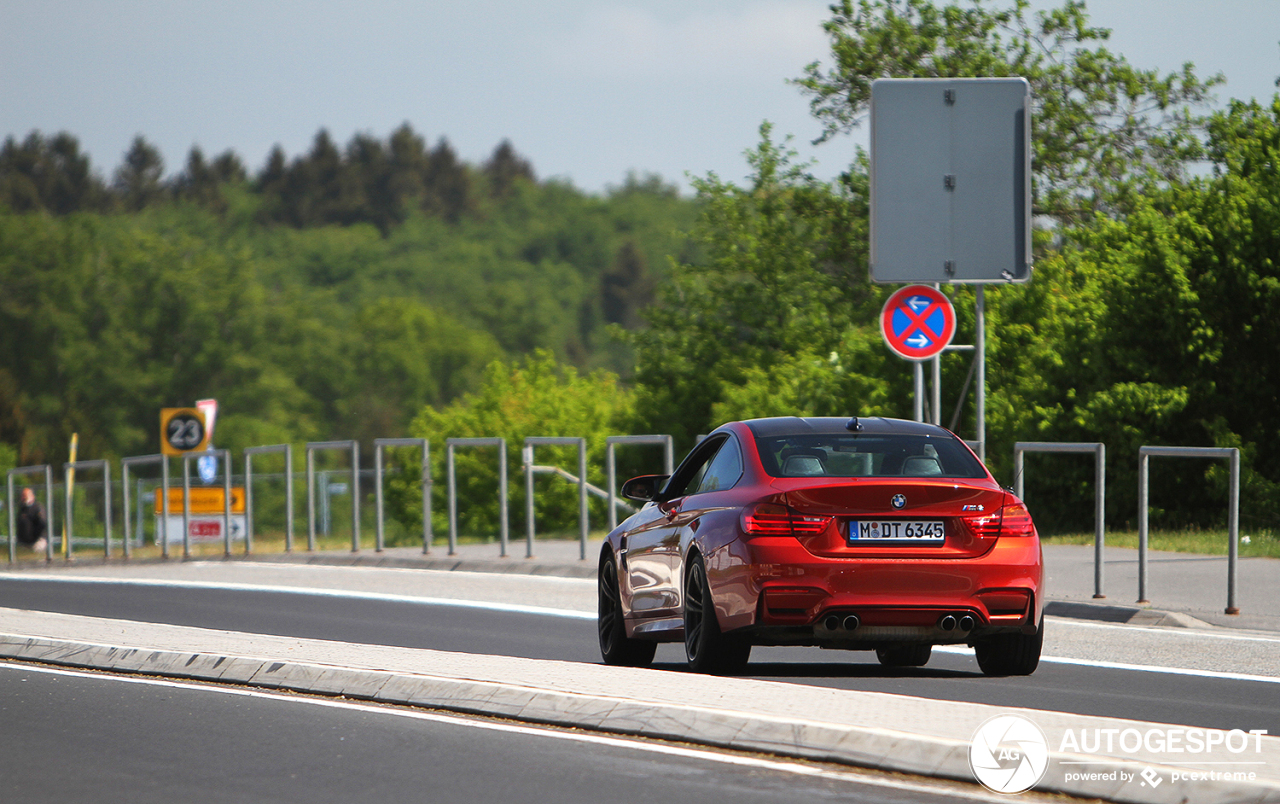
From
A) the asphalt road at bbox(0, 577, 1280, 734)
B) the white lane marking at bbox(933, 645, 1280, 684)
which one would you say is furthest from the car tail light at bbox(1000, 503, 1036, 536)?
the white lane marking at bbox(933, 645, 1280, 684)

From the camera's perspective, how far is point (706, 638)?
9797 millimetres

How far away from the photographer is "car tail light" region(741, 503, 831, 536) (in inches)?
370

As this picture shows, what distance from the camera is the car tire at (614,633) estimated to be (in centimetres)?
1123

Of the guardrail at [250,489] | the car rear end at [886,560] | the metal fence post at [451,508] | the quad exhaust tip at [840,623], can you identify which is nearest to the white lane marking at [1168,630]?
the car rear end at [886,560]

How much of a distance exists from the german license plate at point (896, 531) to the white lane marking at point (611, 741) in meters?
2.01

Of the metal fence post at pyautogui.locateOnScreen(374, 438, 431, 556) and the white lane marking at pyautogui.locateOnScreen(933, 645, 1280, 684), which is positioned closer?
the white lane marking at pyautogui.locateOnScreen(933, 645, 1280, 684)

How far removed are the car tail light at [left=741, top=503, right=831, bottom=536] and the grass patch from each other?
400 inches

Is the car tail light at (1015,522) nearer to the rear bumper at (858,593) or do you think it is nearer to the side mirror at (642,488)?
the rear bumper at (858,593)

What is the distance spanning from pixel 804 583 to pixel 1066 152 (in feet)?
111

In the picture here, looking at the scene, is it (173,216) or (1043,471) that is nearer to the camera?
(1043,471)

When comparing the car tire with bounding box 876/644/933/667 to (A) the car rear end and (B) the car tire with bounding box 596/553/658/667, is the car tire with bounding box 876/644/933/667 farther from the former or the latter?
(A) the car rear end

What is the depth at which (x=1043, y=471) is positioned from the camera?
1067 inches

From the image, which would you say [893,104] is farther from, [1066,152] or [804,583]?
[1066,152]

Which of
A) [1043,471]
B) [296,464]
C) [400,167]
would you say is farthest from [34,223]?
[1043,471]
